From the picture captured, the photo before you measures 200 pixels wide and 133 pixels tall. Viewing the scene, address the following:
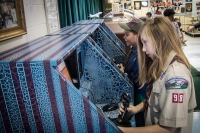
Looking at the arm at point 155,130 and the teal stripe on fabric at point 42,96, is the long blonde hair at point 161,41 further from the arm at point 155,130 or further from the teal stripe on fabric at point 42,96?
the teal stripe on fabric at point 42,96

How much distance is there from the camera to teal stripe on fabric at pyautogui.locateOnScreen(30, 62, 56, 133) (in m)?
0.88

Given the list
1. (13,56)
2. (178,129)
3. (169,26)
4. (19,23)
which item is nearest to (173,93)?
(178,129)

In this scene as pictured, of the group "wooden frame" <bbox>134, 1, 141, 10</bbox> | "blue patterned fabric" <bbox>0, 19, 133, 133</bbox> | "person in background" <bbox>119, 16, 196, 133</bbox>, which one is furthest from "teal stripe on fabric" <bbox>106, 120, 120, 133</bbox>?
A: "wooden frame" <bbox>134, 1, 141, 10</bbox>

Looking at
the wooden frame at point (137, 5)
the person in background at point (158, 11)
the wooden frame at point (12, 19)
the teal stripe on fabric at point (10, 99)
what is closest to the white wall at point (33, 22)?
the wooden frame at point (12, 19)

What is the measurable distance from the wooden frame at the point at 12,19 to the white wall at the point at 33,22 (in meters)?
0.07

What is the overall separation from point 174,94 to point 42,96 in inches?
24.6

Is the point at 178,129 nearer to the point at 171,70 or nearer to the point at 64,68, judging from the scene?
the point at 171,70

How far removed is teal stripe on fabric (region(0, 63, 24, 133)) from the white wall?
838mm

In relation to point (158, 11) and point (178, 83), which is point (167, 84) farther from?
point (158, 11)

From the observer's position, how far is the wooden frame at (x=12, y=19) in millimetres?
1562

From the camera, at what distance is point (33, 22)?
2238 mm

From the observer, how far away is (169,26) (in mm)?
1036

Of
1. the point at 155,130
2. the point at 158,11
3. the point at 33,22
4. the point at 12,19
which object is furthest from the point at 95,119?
the point at 158,11

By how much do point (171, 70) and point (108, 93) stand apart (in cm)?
96
